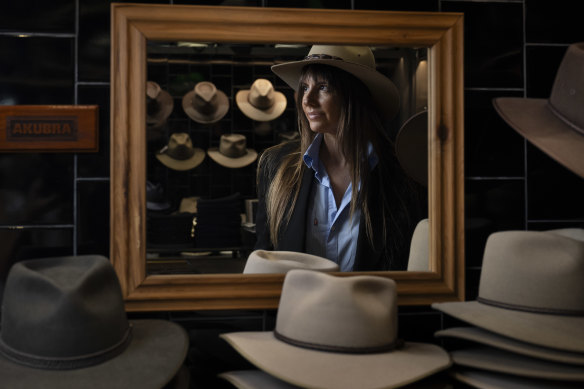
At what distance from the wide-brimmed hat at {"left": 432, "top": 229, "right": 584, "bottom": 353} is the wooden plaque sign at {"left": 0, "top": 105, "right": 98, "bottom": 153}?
3.85ft

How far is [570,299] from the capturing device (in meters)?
1.41

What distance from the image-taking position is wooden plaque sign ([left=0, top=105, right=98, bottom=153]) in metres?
1.59

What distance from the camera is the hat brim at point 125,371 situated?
117 cm

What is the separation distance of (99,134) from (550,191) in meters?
1.47

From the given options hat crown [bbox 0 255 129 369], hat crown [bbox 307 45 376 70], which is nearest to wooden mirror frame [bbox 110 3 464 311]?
hat crown [bbox 307 45 376 70]

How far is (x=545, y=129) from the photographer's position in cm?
147

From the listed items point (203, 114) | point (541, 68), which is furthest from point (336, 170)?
point (541, 68)

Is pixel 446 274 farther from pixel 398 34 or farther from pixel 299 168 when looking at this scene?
pixel 398 34

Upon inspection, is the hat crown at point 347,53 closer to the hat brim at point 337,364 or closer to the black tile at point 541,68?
the black tile at point 541,68

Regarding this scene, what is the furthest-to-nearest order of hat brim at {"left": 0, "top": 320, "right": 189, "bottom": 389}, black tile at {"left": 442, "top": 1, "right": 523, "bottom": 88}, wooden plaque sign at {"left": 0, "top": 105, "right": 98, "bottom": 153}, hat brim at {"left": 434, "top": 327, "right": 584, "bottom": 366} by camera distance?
black tile at {"left": 442, "top": 1, "right": 523, "bottom": 88}
wooden plaque sign at {"left": 0, "top": 105, "right": 98, "bottom": 153}
hat brim at {"left": 434, "top": 327, "right": 584, "bottom": 366}
hat brim at {"left": 0, "top": 320, "right": 189, "bottom": 389}

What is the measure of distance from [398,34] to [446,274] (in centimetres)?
78

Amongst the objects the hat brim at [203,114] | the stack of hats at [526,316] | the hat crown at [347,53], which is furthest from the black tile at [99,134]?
the stack of hats at [526,316]

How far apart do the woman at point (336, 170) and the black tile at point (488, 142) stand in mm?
271

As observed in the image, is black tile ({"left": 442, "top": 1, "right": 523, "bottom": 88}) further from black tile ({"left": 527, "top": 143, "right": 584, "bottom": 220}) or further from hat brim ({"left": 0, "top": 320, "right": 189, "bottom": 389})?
hat brim ({"left": 0, "top": 320, "right": 189, "bottom": 389})
